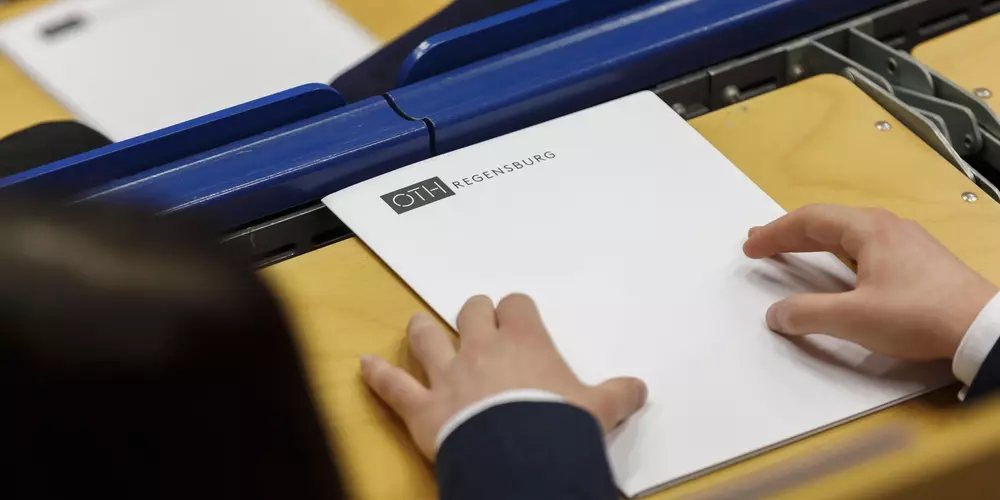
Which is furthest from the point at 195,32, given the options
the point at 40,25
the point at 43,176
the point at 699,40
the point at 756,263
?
the point at 756,263

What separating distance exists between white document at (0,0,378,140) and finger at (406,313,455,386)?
1.35 ft

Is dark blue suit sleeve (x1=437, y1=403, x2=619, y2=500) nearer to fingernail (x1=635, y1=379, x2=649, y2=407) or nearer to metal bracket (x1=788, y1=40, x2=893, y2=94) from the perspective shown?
fingernail (x1=635, y1=379, x2=649, y2=407)

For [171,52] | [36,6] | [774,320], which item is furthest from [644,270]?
[36,6]

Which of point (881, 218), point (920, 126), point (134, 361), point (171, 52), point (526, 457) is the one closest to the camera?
point (134, 361)

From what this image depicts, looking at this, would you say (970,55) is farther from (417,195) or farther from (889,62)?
(417,195)

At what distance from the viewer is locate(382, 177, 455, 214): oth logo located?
58 centimetres

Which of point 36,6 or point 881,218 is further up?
point 36,6

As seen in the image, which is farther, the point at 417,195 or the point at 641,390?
the point at 417,195

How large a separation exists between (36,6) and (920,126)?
810mm

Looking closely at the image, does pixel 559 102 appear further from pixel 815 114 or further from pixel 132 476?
pixel 132 476

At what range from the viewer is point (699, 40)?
670 millimetres

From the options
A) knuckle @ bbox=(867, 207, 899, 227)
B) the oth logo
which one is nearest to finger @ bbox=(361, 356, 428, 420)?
the oth logo

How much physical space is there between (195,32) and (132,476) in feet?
2.45

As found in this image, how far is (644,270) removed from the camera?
0.53 metres
